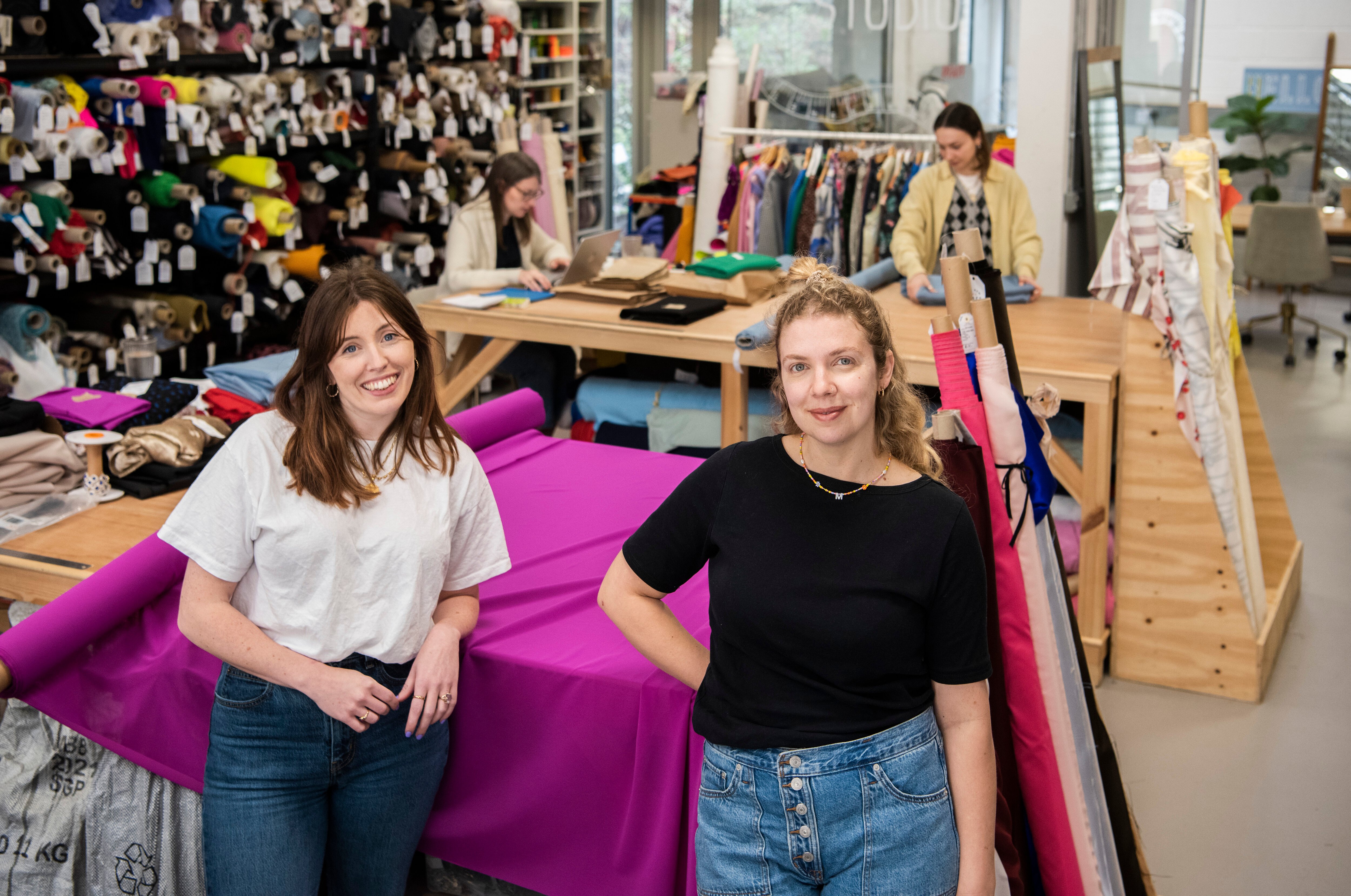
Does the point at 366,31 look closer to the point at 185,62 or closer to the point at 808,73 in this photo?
the point at 185,62

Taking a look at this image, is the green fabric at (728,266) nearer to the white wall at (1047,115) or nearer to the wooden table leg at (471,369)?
the wooden table leg at (471,369)

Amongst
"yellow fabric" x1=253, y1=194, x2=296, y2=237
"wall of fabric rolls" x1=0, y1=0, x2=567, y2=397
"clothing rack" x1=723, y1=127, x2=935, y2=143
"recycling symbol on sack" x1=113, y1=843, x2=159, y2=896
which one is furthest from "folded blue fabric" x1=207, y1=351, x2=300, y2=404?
"clothing rack" x1=723, y1=127, x2=935, y2=143

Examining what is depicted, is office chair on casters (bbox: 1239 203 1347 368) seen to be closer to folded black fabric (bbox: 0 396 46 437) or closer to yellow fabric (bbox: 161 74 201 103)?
yellow fabric (bbox: 161 74 201 103)

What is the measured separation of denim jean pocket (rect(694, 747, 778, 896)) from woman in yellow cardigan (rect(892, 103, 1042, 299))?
3.08 m

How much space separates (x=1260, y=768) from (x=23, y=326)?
4.32m

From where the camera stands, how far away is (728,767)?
5.38ft

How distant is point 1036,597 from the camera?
2107 millimetres

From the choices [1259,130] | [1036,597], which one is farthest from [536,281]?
[1259,130]

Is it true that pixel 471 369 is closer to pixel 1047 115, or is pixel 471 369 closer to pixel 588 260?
pixel 588 260

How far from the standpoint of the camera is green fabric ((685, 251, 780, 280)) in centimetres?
482

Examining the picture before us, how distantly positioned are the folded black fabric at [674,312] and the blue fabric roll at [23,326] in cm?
215

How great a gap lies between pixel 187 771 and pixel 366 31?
467cm

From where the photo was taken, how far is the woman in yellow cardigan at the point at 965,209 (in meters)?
4.51

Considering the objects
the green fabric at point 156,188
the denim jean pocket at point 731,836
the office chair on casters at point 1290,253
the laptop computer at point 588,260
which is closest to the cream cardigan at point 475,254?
the laptop computer at point 588,260
